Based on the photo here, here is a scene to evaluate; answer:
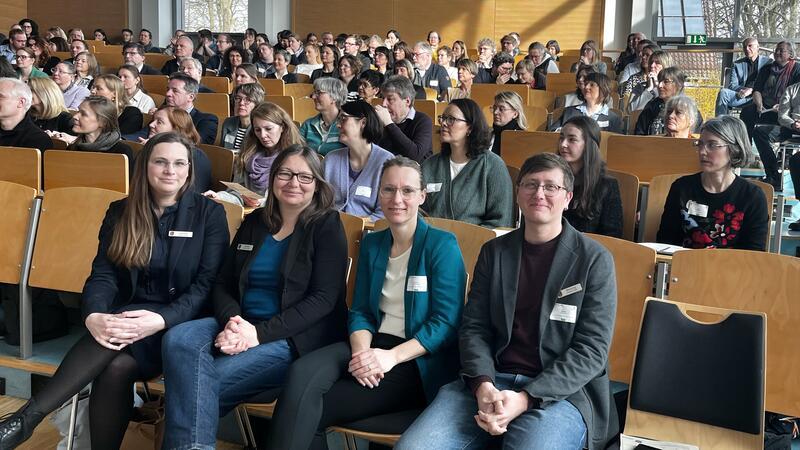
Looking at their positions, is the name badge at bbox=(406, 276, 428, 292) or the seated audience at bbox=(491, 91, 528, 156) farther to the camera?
the seated audience at bbox=(491, 91, 528, 156)

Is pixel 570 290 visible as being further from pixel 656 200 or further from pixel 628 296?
pixel 656 200

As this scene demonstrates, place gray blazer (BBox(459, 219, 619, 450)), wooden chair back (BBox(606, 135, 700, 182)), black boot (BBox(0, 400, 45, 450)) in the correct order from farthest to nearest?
wooden chair back (BBox(606, 135, 700, 182)) < black boot (BBox(0, 400, 45, 450)) < gray blazer (BBox(459, 219, 619, 450))

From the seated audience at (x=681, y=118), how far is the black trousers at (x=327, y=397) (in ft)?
10.00

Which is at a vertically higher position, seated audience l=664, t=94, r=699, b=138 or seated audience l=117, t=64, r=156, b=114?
seated audience l=117, t=64, r=156, b=114

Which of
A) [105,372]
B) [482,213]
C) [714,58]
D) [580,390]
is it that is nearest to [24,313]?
[105,372]

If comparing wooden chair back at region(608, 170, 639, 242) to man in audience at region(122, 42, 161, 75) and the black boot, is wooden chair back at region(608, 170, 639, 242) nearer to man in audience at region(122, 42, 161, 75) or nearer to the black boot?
the black boot

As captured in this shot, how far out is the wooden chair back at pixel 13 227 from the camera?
11.5ft

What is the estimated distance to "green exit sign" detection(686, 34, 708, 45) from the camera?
12.1 metres

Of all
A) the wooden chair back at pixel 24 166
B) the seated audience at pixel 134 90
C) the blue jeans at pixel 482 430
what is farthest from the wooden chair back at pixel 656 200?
the seated audience at pixel 134 90

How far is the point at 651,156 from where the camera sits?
4.76 meters

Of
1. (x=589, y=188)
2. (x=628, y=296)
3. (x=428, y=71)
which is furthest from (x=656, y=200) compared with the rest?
(x=428, y=71)

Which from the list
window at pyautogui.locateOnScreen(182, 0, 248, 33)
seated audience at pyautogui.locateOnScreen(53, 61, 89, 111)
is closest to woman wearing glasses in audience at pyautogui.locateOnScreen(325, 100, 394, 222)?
seated audience at pyautogui.locateOnScreen(53, 61, 89, 111)

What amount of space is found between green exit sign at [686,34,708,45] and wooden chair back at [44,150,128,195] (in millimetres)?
10072

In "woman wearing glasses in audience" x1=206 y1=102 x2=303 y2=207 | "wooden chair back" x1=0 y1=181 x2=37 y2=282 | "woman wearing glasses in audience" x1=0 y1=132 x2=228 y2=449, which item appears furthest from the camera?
"woman wearing glasses in audience" x1=206 y1=102 x2=303 y2=207
